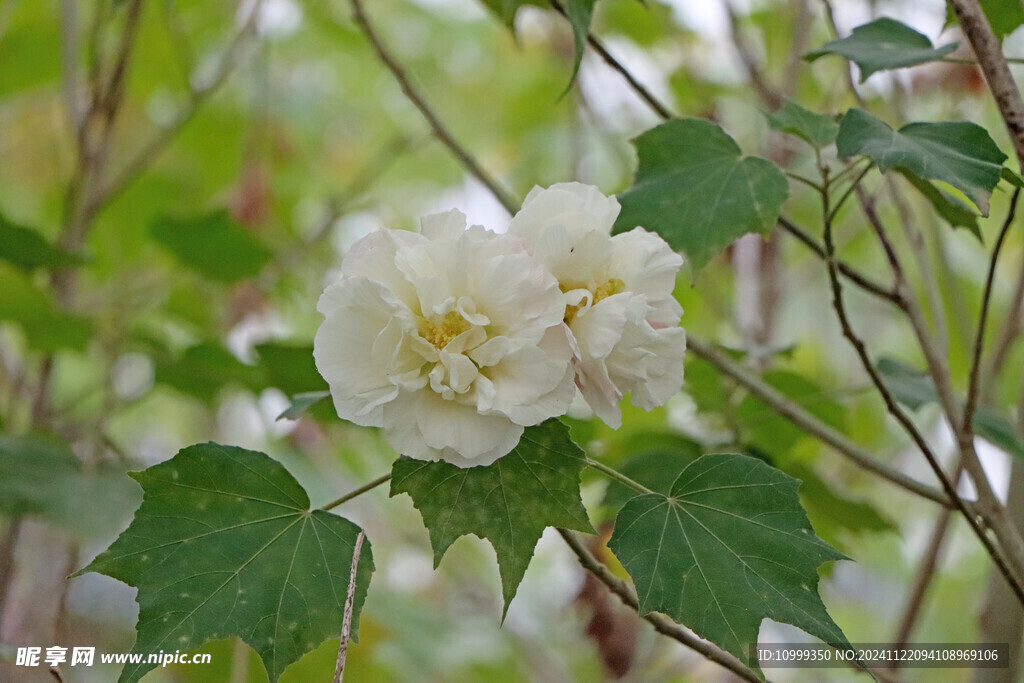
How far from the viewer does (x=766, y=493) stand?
1.34 feet

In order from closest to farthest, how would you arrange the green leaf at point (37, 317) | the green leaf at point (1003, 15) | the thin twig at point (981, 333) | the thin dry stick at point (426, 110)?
the thin twig at point (981, 333), the green leaf at point (1003, 15), the thin dry stick at point (426, 110), the green leaf at point (37, 317)

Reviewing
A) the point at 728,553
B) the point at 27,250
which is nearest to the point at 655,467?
the point at 728,553

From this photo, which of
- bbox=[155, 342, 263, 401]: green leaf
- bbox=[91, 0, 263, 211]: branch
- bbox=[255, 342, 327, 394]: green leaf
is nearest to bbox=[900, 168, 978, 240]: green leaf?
bbox=[255, 342, 327, 394]: green leaf

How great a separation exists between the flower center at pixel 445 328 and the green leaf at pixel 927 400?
1.24ft

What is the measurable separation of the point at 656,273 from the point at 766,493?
0.12 meters

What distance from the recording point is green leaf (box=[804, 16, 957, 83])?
0.51 meters

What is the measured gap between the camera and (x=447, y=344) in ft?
1.22

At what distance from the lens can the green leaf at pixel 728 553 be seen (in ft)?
1.22

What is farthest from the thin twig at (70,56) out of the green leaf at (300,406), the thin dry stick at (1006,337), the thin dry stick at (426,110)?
the thin dry stick at (1006,337)

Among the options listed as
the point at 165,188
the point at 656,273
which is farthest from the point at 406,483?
the point at 165,188

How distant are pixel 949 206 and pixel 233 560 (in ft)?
1.44

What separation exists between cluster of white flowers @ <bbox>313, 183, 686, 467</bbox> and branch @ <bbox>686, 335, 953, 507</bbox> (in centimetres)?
24

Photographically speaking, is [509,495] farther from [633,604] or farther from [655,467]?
[655,467]

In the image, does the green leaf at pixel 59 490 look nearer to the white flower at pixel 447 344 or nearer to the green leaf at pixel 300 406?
the green leaf at pixel 300 406
